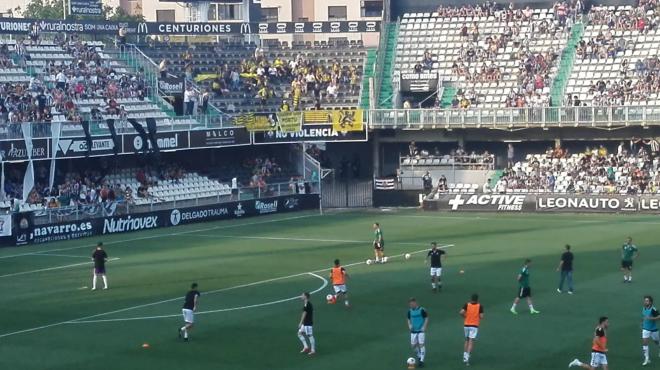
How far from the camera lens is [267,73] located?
79.1m

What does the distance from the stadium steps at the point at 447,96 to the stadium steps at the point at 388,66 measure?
318 cm

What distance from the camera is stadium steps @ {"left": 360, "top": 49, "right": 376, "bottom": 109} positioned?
257 feet

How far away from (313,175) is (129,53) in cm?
1311

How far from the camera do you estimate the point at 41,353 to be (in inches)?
1230

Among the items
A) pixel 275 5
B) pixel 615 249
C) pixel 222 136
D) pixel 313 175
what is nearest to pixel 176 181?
pixel 222 136

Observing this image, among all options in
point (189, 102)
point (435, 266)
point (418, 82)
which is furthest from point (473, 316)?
point (418, 82)

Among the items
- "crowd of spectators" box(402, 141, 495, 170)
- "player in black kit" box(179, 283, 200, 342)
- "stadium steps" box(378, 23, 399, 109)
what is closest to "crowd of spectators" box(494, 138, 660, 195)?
"crowd of spectators" box(402, 141, 495, 170)

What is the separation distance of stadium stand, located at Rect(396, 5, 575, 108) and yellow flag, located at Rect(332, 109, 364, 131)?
650 cm

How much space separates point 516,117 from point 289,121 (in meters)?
12.8

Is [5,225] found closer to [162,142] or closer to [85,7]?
[162,142]

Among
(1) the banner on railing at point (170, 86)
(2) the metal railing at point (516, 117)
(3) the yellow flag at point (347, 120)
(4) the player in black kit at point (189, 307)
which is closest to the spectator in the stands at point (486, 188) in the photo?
(2) the metal railing at point (516, 117)

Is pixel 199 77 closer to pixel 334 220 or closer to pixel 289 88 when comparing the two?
pixel 289 88

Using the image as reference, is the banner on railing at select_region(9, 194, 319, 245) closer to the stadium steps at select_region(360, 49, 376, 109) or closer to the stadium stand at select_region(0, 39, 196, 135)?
the stadium stand at select_region(0, 39, 196, 135)

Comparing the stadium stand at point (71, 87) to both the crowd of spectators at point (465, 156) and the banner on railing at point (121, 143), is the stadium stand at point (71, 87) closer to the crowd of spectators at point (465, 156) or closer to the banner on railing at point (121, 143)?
the banner on railing at point (121, 143)
